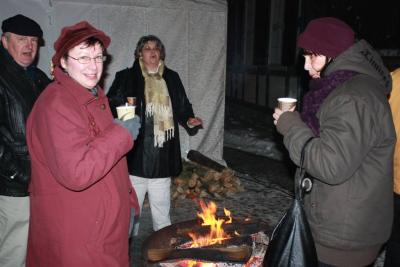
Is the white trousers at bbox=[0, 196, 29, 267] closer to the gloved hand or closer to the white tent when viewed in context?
the gloved hand

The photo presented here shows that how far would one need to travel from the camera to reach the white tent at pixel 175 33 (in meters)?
5.36

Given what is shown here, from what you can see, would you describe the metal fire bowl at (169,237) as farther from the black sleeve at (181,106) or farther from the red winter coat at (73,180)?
the black sleeve at (181,106)

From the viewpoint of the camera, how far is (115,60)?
607 cm

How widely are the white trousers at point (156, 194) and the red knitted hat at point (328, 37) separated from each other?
2.69 m

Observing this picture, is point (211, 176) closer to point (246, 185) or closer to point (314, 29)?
point (246, 185)

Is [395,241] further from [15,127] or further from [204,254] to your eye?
[15,127]

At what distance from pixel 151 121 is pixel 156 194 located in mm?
934

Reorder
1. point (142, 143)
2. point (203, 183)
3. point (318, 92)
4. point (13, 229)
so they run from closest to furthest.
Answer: point (318, 92) < point (13, 229) < point (142, 143) < point (203, 183)

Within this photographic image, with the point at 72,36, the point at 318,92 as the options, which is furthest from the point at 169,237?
the point at 72,36

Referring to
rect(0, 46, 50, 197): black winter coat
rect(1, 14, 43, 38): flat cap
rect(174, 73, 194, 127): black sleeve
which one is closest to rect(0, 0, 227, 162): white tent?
rect(1, 14, 43, 38): flat cap

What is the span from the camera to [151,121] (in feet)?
14.0

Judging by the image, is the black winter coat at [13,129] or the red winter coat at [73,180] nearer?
the red winter coat at [73,180]

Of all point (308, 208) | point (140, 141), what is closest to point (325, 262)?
point (308, 208)

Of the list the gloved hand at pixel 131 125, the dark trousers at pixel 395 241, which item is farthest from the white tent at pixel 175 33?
the dark trousers at pixel 395 241
